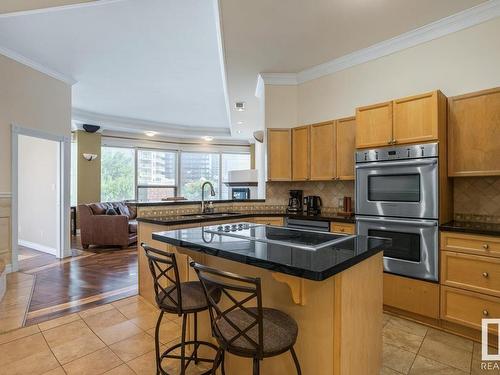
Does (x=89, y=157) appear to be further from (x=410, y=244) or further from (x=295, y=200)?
(x=410, y=244)

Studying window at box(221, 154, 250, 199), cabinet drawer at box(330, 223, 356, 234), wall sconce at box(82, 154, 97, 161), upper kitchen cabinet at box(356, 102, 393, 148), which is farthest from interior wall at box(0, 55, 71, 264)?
window at box(221, 154, 250, 199)

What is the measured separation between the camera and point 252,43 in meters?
3.30

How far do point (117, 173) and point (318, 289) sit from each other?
802cm

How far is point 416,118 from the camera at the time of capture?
2684mm

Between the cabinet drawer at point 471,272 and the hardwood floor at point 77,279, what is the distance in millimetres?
3340

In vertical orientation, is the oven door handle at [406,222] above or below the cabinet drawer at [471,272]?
above

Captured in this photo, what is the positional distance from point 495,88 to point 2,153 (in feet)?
19.3

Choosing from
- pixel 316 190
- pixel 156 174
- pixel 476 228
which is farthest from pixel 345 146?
pixel 156 174

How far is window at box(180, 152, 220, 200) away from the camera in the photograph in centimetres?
942

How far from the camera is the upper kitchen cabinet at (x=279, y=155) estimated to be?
13.3ft

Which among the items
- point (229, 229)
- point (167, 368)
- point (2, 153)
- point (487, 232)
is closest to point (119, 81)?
point (2, 153)

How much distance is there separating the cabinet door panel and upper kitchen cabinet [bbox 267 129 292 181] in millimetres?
1556

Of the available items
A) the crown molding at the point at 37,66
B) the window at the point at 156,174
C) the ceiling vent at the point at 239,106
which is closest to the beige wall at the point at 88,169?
the window at the point at 156,174

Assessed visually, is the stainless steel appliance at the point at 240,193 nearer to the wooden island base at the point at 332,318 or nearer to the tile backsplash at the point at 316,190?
the tile backsplash at the point at 316,190
